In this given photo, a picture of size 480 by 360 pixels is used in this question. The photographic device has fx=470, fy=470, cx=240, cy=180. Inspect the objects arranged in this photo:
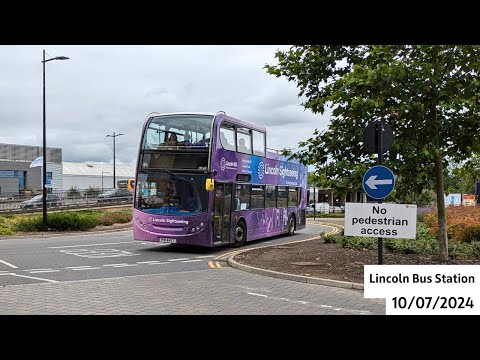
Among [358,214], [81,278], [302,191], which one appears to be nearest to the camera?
[358,214]

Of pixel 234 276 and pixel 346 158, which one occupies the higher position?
pixel 346 158

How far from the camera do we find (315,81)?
40.0 ft

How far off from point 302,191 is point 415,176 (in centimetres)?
1226

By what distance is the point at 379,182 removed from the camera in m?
9.02

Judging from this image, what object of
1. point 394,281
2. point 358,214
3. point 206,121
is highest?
point 206,121

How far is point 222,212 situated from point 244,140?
291 centimetres

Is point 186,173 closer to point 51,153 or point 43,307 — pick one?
point 43,307

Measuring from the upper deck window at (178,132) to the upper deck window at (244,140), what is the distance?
6.11 ft

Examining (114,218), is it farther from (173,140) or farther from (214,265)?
(214,265)

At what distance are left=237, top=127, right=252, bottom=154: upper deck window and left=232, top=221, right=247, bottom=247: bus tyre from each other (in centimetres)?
262

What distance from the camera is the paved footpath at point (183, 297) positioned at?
7.23 metres

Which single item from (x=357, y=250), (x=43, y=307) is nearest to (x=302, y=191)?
(x=357, y=250)

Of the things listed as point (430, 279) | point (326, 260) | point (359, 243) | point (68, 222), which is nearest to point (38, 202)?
point (68, 222)

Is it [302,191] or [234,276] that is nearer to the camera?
[234,276]
